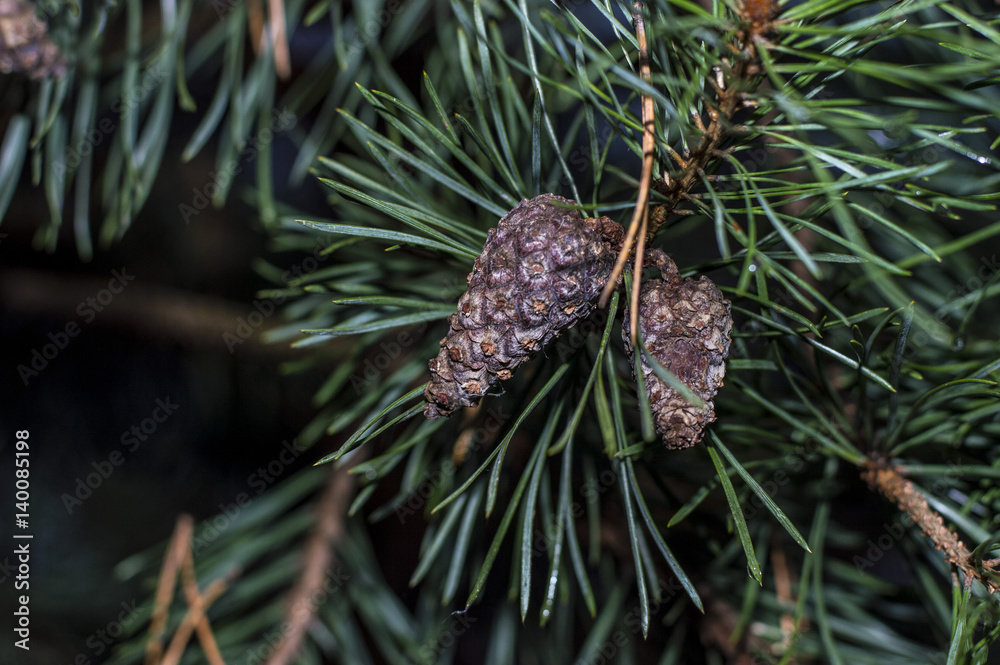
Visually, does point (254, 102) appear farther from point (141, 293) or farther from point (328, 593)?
point (328, 593)

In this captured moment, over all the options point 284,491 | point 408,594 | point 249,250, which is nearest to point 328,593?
point 284,491

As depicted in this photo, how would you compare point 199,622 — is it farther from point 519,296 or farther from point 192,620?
point 519,296

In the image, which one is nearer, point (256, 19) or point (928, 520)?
point (928, 520)

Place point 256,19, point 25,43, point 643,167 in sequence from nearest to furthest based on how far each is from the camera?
point 643,167 < point 25,43 < point 256,19

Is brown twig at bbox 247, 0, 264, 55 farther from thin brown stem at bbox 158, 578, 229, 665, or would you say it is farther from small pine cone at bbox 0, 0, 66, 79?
thin brown stem at bbox 158, 578, 229, 665

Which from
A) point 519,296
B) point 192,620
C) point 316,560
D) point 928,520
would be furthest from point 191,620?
point 928,520

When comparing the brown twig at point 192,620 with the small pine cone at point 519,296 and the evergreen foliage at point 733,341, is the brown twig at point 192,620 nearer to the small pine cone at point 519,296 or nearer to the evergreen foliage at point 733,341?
the evergreen foliage at point 733,341

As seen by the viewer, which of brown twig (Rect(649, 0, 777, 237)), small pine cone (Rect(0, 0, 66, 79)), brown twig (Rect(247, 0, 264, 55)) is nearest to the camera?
brown twig (Rect(649, 0, 777, 237))

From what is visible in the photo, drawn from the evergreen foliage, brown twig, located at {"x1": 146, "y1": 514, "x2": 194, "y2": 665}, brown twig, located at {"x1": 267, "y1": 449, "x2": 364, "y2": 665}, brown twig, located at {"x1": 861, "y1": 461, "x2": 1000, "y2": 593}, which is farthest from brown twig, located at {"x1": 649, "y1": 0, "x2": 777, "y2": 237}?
brown twig, located at {"x1": 146, "y1": 514, "x2": 194, "y2": 665}

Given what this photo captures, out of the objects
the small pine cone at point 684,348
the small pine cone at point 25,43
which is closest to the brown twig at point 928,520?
the small pine cone at point 684,348
